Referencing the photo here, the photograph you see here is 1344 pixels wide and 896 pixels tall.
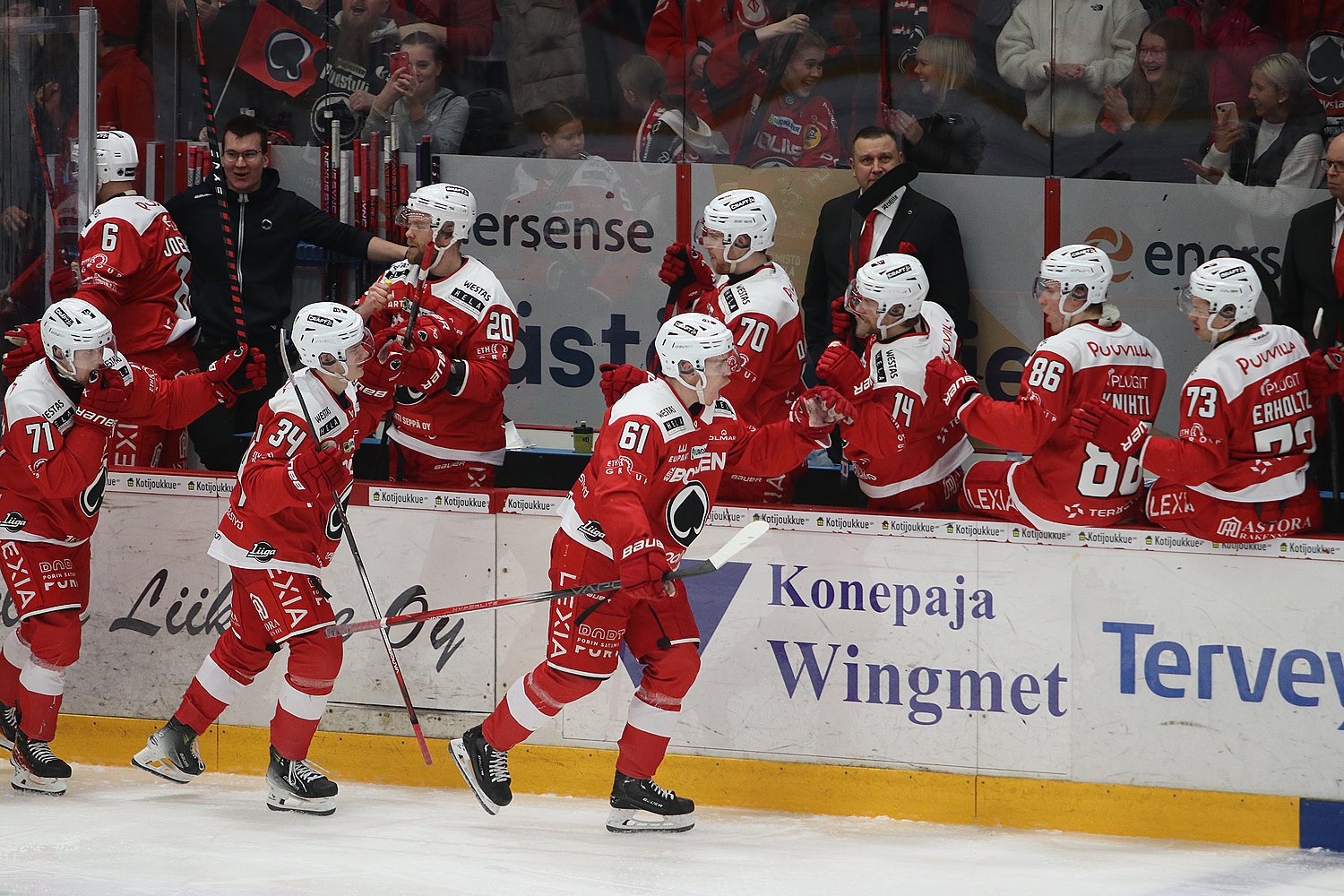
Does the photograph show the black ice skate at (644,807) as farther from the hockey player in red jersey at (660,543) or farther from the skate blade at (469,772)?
the skate blade at (469,772)

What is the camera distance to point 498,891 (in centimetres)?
457

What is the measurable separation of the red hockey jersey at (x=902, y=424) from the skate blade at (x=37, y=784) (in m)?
2.63

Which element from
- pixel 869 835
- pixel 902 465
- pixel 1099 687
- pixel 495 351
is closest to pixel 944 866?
pixel 869 835

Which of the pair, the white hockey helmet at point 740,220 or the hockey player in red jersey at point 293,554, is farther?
the white hockey helmet at point 740,220

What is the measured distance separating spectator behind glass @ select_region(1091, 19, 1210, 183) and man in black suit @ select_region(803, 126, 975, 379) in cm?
76

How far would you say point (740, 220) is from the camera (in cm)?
553

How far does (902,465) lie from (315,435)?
174 cm

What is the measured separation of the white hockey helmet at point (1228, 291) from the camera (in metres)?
4.94

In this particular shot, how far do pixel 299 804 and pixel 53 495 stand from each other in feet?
3.88

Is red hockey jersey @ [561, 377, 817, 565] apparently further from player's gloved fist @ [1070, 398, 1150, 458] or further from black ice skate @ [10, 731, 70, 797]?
black ice skate @ [10, 731, 70, 797]

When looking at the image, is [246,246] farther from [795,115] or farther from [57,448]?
[795,115]

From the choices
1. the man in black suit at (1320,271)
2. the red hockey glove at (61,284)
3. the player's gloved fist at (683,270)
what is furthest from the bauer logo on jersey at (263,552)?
the man in black suit at (1320,271)

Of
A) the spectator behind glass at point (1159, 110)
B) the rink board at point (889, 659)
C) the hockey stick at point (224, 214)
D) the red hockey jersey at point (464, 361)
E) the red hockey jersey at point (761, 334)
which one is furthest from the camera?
the spectator behind glass at point (1159, 110)

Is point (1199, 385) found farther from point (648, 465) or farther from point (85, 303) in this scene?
point (85, 303)
